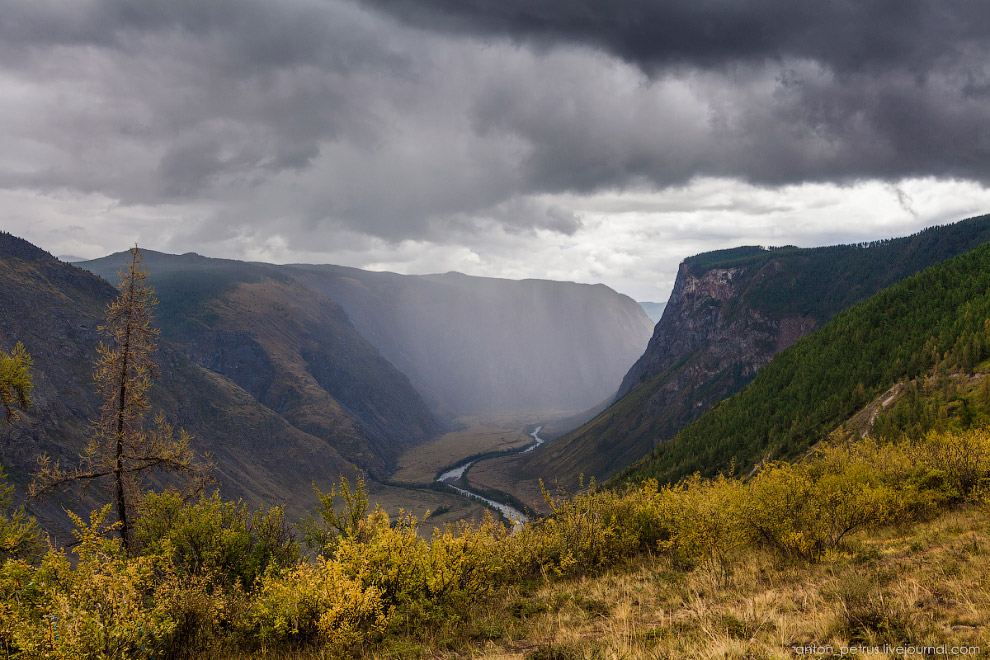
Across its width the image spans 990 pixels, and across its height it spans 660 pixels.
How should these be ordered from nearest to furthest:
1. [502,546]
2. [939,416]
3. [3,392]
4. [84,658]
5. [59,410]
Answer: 1. [84,658]
2. [3,392]
3. [502,546]
4. [939,416]
5. [59,410]

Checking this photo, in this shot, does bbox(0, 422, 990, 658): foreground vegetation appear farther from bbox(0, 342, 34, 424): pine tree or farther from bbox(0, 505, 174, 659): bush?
bbox(0, 342, 34, 424): pine tree

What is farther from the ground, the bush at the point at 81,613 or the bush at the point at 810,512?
the bush at the point at 81,613

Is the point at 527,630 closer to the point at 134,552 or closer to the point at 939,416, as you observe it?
the point at 134,552

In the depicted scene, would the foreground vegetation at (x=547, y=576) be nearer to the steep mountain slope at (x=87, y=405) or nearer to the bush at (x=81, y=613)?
the bush at (x=81, y=613)

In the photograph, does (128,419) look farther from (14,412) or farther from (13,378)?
(14,412)

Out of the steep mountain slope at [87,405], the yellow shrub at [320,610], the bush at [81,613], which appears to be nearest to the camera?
the bush at [81,613]

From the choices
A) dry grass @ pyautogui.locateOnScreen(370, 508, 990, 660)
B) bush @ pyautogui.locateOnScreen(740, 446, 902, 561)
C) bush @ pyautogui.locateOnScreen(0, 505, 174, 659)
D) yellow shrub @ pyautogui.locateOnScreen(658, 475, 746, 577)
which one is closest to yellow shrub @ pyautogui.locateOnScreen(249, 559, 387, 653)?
dry grass @ pyautogui.locateOnScreen(370, 508, 990, 660)

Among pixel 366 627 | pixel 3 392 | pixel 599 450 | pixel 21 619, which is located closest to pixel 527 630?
pixel 366 627

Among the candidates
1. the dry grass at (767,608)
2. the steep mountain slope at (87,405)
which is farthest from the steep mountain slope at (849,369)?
the steep mountain slope at (87,405)
